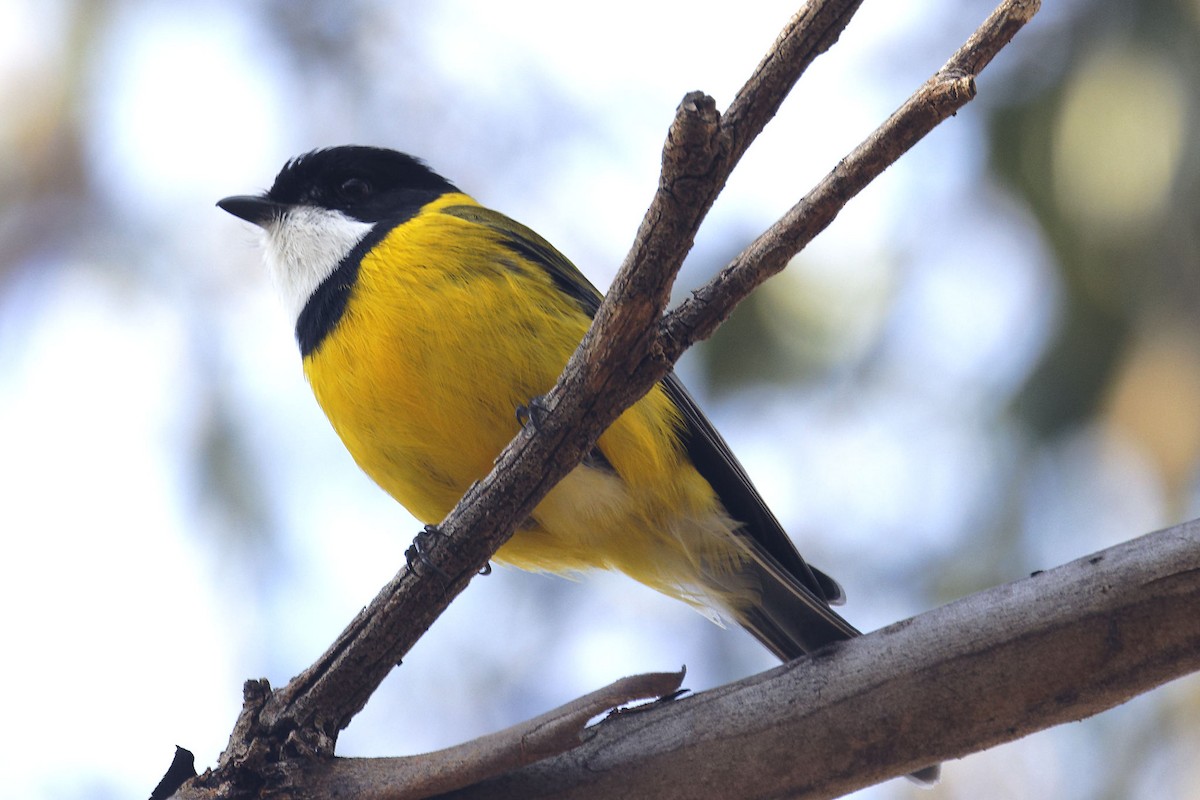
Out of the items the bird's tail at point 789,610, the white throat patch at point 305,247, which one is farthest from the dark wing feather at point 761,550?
the white throat patch at point 305,247

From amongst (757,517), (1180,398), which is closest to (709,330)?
(757,517)

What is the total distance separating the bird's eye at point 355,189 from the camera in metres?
4.27

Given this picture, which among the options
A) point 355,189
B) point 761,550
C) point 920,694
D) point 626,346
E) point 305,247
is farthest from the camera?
point 355,189

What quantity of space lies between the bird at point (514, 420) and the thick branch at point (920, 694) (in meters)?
0.74

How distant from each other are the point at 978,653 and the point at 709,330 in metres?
0.82

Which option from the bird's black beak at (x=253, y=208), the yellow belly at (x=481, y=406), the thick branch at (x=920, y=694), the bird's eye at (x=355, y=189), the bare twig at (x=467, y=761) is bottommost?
the bare twig at (x=467, y=761)

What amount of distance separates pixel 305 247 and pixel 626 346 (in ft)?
6.74

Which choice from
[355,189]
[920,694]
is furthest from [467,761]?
[355,189]

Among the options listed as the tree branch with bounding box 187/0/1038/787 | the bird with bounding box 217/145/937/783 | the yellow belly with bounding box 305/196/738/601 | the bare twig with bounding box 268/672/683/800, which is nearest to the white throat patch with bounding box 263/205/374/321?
the bird with bounding box 217/145/937/783

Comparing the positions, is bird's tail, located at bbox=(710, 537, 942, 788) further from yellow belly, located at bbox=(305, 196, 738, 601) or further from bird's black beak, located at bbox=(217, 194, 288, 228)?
bird's black beak, located at bbox=(217, 194, 288, 228)

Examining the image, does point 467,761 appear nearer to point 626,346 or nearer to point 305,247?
point 626,346

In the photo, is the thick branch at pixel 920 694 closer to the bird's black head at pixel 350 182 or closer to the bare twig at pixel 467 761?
the bare twig at pixel 467 761

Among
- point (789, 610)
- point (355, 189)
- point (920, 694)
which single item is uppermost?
point (355, 189)

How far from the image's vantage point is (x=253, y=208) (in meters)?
4.38
